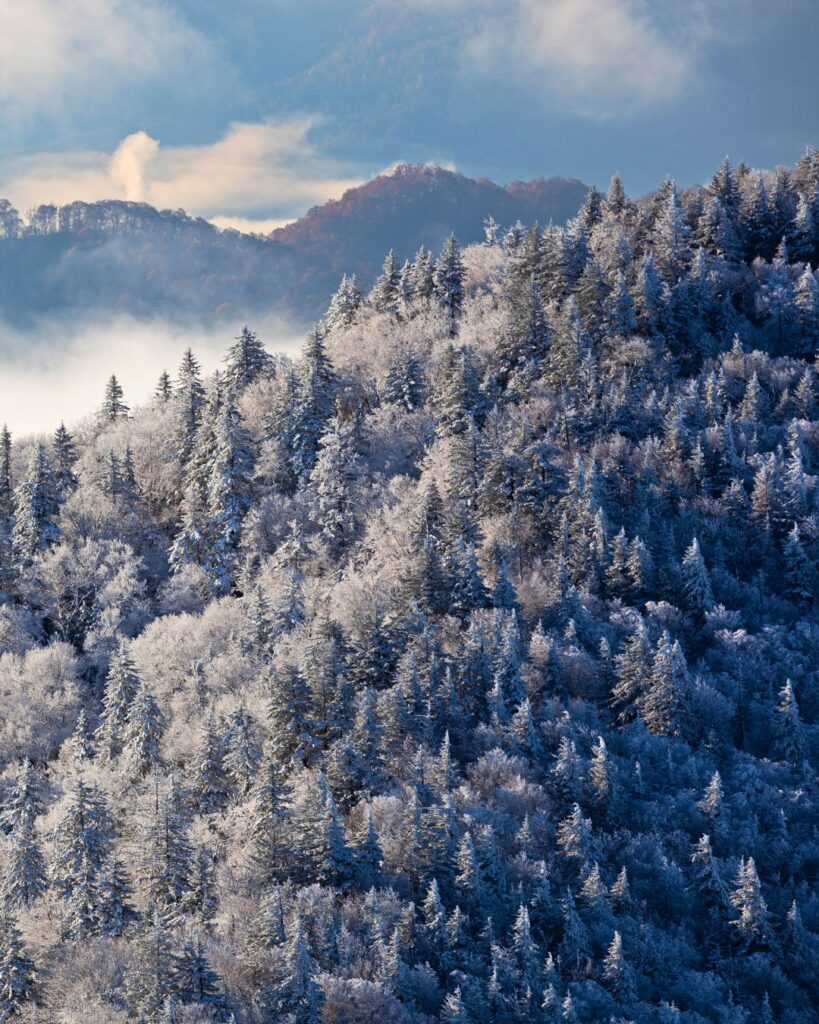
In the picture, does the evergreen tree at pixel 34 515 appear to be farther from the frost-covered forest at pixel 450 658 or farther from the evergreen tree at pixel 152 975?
the evergreen tree at pixel 152 975

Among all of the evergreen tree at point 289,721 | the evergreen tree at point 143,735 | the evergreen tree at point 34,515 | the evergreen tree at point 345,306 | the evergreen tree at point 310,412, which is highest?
the evergreen tree at point 345,306

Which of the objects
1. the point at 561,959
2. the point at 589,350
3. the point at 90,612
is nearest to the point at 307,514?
the point at 90,612

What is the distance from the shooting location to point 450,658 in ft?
180

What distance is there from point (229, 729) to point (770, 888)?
29256mm

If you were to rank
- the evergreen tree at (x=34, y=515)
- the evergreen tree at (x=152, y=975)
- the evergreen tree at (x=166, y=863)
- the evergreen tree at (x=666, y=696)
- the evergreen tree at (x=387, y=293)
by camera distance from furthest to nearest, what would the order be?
the evergreen tree at (x=387, y=293) < the evergreen tree at (x=34, y=515) < the evergreen tree at (x=666, y=696) < the evergreen tree at (x=166, y=863) < the evergreen tree at (x=152, y=975)

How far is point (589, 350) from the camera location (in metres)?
84.6

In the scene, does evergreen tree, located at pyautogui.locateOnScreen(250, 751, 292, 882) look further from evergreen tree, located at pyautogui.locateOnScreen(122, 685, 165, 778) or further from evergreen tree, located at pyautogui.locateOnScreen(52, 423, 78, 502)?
evergreen tree, located at pyautogui.locateOnScreen(52, 423, 78, 502)

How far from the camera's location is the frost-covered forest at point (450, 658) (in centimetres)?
3984

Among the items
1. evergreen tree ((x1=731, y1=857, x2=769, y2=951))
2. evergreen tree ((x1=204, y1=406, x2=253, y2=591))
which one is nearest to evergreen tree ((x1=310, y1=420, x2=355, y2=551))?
evergreen tree ((x1=204, y1=406, x2=253, y2=591))

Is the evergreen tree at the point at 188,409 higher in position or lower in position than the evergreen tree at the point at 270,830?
higher

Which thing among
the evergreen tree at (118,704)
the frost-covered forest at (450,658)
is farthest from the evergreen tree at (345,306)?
the evergreen tree at (118,704)

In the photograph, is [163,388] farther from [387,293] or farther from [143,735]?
[143,735]

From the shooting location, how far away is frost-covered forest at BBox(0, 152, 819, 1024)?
39844 millimetres

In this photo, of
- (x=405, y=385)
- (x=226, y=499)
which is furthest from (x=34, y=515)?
(x=405, y=385)
